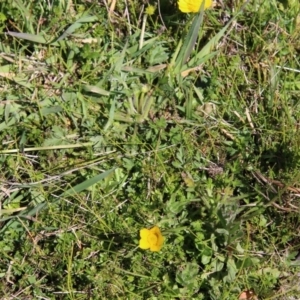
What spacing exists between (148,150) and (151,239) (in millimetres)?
407

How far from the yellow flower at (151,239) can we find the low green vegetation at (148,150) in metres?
0.02

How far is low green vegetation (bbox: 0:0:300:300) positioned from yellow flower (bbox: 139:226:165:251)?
0.02 m

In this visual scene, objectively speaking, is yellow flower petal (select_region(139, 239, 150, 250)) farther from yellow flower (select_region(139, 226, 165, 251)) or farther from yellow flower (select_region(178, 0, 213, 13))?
yellow flower (select_region(178, 0, 213, 13))

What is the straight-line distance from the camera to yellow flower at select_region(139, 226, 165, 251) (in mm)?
2477

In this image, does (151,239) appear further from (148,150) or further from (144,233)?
(148,150)

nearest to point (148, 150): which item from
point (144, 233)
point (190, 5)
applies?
point (144, 233)

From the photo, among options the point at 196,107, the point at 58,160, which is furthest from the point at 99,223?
the point at 196,107

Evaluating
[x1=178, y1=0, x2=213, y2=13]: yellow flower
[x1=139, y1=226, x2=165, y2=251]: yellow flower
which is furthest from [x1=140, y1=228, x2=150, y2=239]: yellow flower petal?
[x1=178, y1=0, x2=213, y2=13]: yellow flower

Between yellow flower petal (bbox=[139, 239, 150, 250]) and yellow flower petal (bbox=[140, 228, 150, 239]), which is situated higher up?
yellow flower petal (bbox=[140, 228, 150, 239])

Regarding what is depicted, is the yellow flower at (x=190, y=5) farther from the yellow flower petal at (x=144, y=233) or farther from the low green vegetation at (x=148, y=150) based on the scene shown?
the yellow flower petal at (x=144, y=233)

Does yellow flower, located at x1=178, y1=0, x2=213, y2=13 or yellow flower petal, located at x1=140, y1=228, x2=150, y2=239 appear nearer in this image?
yellow flower petal, located at x1=140, y1=228, x2=150, y2=239

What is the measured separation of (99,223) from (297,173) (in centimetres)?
90

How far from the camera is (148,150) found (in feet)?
8.73

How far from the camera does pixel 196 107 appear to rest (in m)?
2.73
